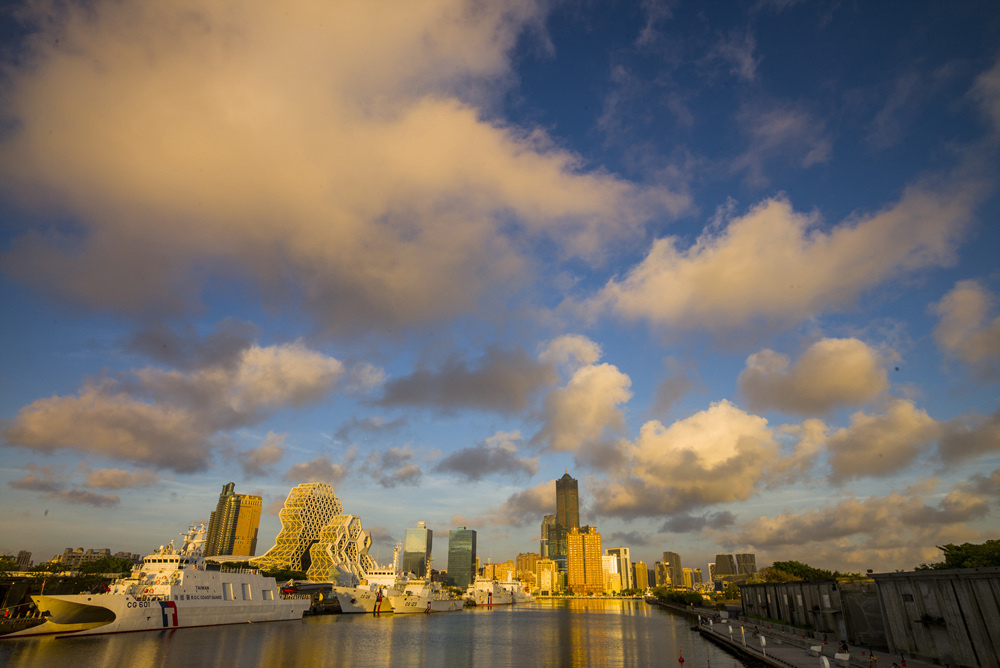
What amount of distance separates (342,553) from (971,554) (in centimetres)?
15325

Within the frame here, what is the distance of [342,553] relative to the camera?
527 feet

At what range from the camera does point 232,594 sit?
74.1 meters

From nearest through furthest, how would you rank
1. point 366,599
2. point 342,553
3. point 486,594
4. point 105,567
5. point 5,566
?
point 5,566 < point 105,567 < point 366,599 < point 342,553 < point 486,594

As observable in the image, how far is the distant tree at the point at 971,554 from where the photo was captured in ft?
200

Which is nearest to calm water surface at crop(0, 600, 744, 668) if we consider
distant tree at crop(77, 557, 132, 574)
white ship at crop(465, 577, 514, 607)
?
distant tree at crop(77, 557, 132, 574)

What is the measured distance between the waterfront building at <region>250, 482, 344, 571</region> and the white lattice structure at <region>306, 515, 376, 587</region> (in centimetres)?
415

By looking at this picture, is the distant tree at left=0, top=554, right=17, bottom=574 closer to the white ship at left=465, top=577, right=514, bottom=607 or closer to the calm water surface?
the calm water surface

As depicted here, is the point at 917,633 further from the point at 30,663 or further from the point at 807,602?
the point at 30,663

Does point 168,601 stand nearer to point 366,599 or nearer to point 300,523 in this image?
point 366,599

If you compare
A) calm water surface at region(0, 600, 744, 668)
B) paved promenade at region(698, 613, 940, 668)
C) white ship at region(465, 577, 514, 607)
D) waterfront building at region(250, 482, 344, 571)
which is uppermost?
waterfront building at region(250, 482, 344, 571)

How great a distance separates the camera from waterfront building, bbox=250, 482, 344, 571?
163 meters

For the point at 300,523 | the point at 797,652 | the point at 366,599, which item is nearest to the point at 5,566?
the point at 366,599

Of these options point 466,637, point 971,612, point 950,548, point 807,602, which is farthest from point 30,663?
point 950,548

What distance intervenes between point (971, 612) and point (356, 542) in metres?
164
